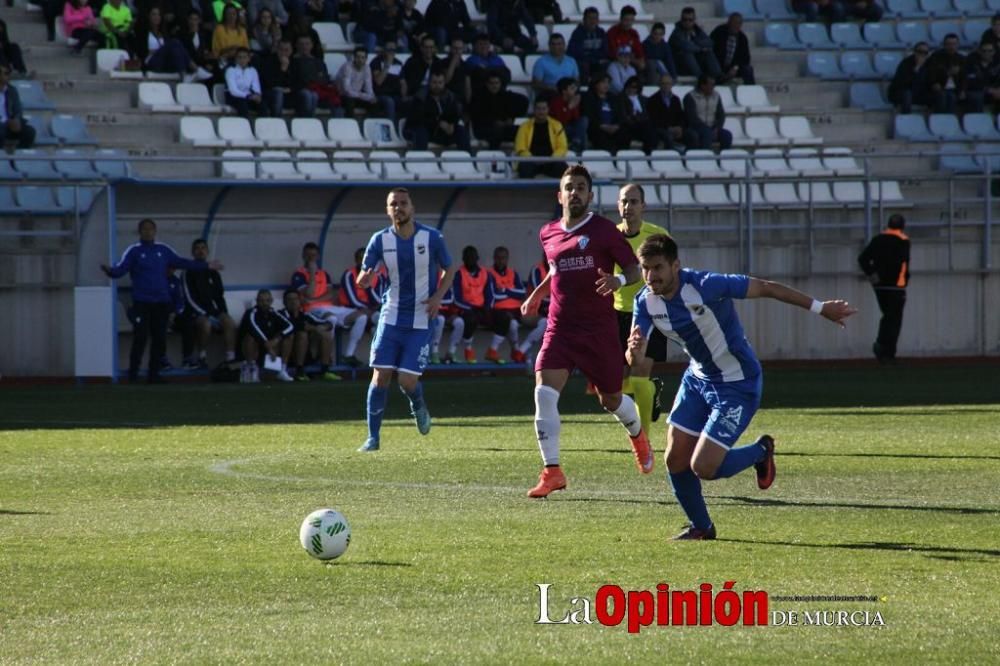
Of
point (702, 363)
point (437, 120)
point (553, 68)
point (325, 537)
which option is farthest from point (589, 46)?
point (325, 537)

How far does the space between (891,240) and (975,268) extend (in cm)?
252

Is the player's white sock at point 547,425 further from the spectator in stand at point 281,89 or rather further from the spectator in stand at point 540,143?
the spectator in stand at point 281,89

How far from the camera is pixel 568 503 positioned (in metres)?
9.66

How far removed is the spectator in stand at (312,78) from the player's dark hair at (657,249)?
17033 mm

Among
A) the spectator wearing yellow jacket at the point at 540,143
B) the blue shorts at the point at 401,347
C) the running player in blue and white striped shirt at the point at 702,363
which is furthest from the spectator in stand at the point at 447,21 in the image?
the running player in blue and white striped shirt at the point at 702,363

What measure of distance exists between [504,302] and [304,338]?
9.91 feet

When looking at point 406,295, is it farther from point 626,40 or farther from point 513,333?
point 626,40

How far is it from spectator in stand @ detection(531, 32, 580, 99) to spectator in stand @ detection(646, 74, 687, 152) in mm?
1332

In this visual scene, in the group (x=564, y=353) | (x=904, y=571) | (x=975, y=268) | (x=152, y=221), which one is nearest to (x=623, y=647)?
(x=904, y=571)

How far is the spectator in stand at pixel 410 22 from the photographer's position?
86.2 feet

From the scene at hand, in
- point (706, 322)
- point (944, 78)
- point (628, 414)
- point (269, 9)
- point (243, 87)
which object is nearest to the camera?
point (706, 322)

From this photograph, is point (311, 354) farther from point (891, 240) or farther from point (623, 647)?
point (623, 647)

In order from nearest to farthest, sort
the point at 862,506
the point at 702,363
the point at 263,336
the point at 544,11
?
the point at 702,363 → the point at 862,506 → the point at 263,336 → the point at 544,11

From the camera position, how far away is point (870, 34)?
30141 millimetres
